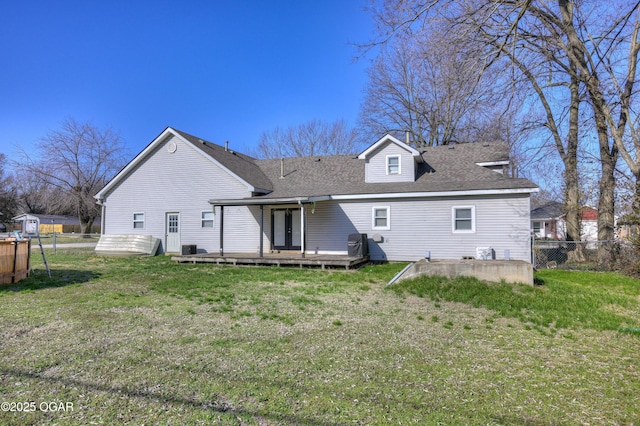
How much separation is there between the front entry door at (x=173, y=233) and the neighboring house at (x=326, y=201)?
50 millimetres

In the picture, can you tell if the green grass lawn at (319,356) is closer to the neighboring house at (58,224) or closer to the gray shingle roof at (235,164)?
the gray shingle roof at (235,164)

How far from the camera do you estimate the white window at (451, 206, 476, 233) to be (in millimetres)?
13547

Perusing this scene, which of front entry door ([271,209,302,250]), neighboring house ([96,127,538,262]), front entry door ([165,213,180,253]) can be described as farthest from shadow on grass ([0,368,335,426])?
front entry door ([165,213,180,253])

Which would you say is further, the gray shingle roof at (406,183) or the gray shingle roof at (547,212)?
the gray shingle roof at (547,212)

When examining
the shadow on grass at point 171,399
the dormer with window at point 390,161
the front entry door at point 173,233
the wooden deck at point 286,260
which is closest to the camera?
the shadow on grass at point 171,399

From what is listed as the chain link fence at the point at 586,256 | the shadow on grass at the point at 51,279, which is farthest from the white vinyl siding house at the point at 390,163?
the shadow on grass at the point at 51,279

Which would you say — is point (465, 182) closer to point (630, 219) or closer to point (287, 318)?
point (630, 219)

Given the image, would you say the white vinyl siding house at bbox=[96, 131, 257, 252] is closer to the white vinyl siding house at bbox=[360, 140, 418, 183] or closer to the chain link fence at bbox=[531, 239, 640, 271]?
the white vinyl siding house at bbox=[360, 140, 418, 183]

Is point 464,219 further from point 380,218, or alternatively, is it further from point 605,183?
point 605,183

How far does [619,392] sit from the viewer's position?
3547 millimetres

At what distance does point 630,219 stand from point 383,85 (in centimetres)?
2028

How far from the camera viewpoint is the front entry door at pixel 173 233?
1783cm

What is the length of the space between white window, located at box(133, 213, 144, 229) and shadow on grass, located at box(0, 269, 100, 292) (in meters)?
6.96

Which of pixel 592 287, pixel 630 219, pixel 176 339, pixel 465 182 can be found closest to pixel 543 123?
pixel 465 182
